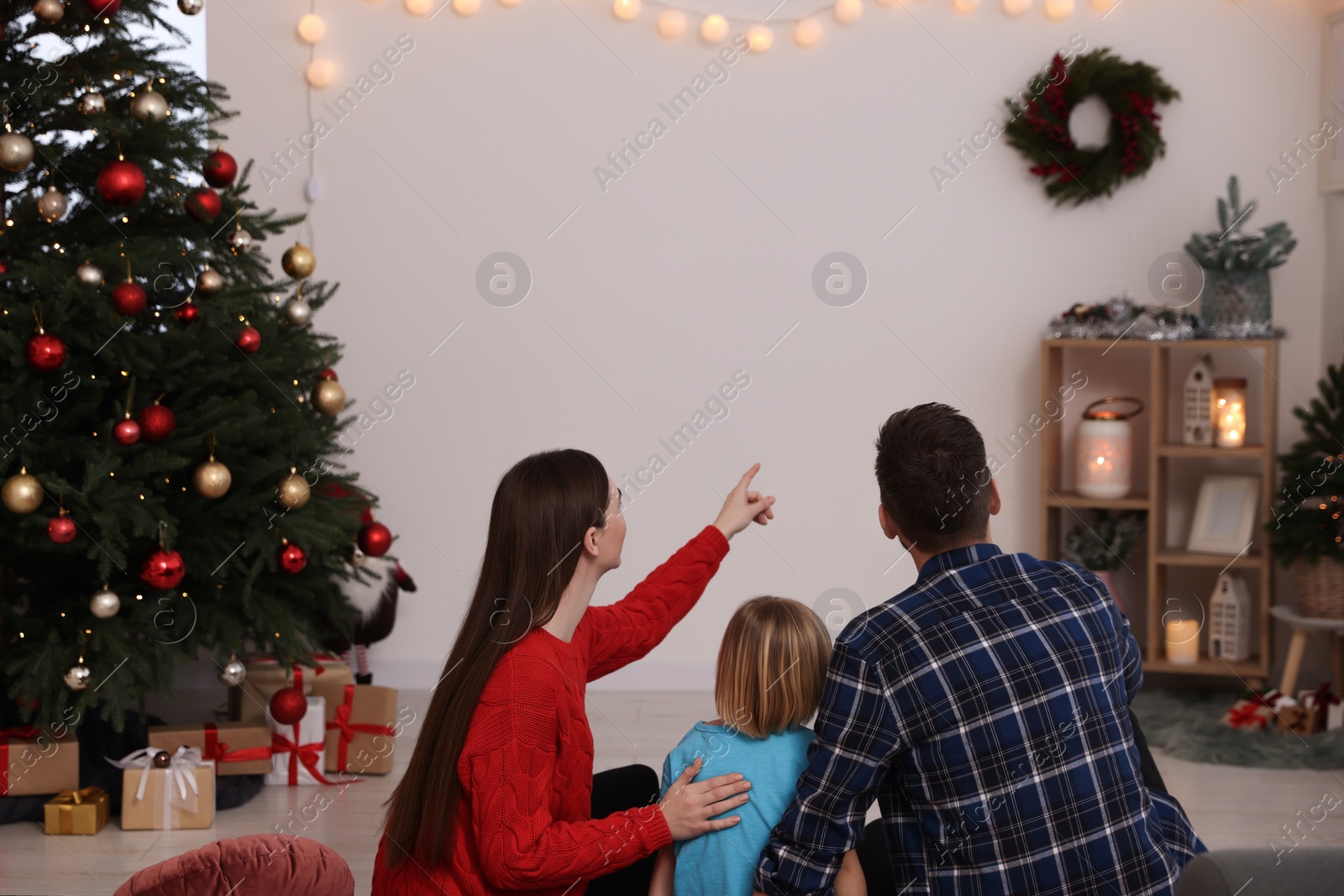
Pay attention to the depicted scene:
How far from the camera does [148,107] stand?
2.65 m

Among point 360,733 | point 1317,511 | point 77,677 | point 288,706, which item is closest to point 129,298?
point 77,677

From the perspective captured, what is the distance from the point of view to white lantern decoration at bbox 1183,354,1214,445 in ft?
11.9

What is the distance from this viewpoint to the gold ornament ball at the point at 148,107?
264 centimetres

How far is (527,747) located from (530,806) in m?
0.07

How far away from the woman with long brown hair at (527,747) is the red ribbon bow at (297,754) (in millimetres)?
1623

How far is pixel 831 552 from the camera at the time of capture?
12.9 feet

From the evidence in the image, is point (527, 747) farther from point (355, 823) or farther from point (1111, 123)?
point (1111, 123)

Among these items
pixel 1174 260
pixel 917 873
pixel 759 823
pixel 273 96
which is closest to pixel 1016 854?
pixel 917 873

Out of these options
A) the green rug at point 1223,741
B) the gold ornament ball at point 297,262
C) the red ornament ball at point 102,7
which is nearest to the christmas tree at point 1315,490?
the green rug at point 1223,741

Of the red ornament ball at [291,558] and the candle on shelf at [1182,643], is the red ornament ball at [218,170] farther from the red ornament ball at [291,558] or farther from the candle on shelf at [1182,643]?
the candle on shelf at [1182,643]

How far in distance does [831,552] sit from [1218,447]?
4.25ft

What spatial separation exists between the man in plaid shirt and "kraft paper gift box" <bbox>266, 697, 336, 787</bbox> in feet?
6.58

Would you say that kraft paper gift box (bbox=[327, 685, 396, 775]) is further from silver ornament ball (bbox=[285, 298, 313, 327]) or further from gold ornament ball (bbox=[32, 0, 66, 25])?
gold ornament ball (bbox=[32, 0, 66, 25])

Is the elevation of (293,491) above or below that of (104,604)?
above
